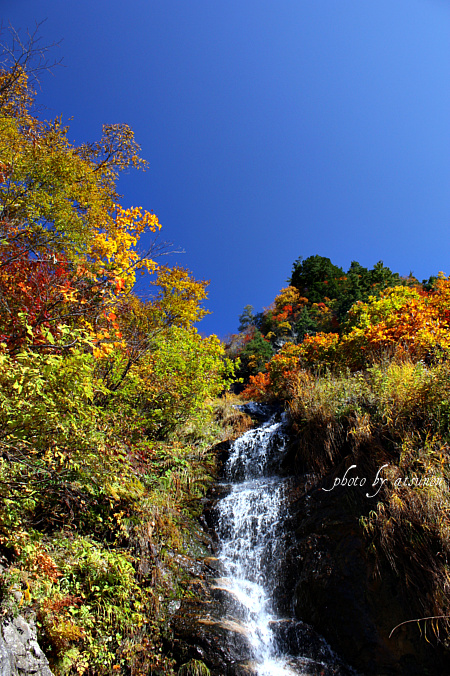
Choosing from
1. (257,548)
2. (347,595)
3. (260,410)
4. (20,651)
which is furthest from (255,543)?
(260,410)

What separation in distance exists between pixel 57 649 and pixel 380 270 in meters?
25.3

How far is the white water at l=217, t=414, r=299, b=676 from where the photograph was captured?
391 cm

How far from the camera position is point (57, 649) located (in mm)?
2807

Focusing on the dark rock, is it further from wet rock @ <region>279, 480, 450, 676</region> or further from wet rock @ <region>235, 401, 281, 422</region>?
wet rock @ <region>235, 401, 281, 422</region>

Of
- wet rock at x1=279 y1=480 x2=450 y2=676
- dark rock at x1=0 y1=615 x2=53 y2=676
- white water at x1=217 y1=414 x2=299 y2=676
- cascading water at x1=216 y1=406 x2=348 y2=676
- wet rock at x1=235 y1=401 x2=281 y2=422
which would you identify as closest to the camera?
dark rock at x1=0 y1=615 x2=53 y2=676

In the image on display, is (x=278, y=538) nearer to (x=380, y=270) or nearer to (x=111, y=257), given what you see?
(x=111, y=257)

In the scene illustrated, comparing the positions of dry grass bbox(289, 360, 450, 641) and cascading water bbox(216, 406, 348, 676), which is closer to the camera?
dry grass bbox(289, 360, 450, 641)

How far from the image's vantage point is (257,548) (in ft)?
16.9

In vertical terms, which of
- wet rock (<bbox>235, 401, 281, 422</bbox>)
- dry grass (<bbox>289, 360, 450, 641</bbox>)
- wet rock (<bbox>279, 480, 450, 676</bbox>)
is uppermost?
wet rock (<bbox>235, 401, 281, 422</bbox>)

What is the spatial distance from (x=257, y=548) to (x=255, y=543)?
10 cm

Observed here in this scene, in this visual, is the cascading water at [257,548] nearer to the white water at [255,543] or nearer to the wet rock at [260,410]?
the white water at [255,543]

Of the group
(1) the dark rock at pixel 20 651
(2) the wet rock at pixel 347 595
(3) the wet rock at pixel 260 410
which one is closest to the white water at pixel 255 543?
(2) the wet rock at pixel 347 595

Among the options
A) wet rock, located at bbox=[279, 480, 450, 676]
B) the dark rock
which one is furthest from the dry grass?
the dark rock

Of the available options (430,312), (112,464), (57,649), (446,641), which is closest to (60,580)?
(57,649)
